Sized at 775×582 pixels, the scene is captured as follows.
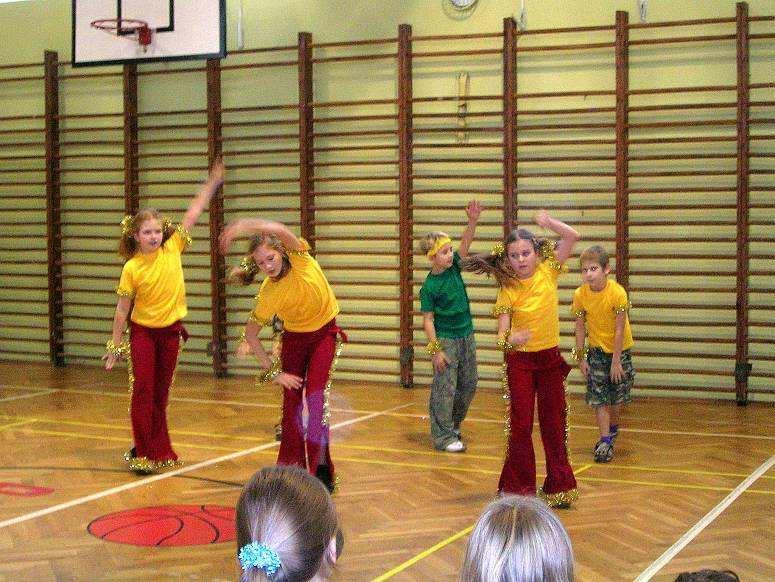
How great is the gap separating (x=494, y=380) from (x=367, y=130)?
103 inches

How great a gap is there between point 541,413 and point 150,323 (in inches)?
96.6

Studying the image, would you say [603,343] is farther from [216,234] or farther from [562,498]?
[216,234]

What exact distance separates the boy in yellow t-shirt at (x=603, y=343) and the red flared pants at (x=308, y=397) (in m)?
1.67

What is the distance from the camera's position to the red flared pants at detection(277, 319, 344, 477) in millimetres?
5648

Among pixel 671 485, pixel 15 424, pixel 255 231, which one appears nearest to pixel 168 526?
pixel 255 231

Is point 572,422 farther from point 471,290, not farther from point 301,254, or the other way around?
point 301,254

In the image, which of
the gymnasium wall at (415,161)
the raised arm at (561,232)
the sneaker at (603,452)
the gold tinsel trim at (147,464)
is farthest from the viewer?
the gymnasium wall at (415,161)

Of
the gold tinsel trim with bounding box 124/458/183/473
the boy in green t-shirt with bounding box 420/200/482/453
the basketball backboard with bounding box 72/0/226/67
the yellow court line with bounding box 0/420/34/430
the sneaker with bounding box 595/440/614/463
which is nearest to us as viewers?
the gold tinsel trim with bounding box 124/458/183/473

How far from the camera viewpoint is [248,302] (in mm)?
10562

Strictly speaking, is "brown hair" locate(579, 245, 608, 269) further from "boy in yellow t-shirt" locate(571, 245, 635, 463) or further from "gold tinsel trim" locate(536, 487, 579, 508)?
"gold tinsel trim" locate(536, 487, 579, 508)

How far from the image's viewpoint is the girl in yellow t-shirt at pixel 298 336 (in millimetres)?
5508

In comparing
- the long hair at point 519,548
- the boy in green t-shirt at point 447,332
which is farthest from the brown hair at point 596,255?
the long hair at point 519,548

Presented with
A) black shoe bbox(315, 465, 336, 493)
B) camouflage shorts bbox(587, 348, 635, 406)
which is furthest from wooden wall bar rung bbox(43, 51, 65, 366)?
camouflage shorts bbox(587, 348, 635, 406)

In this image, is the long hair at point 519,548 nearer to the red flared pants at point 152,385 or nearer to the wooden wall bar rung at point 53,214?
the red flared pants at point 152,385
